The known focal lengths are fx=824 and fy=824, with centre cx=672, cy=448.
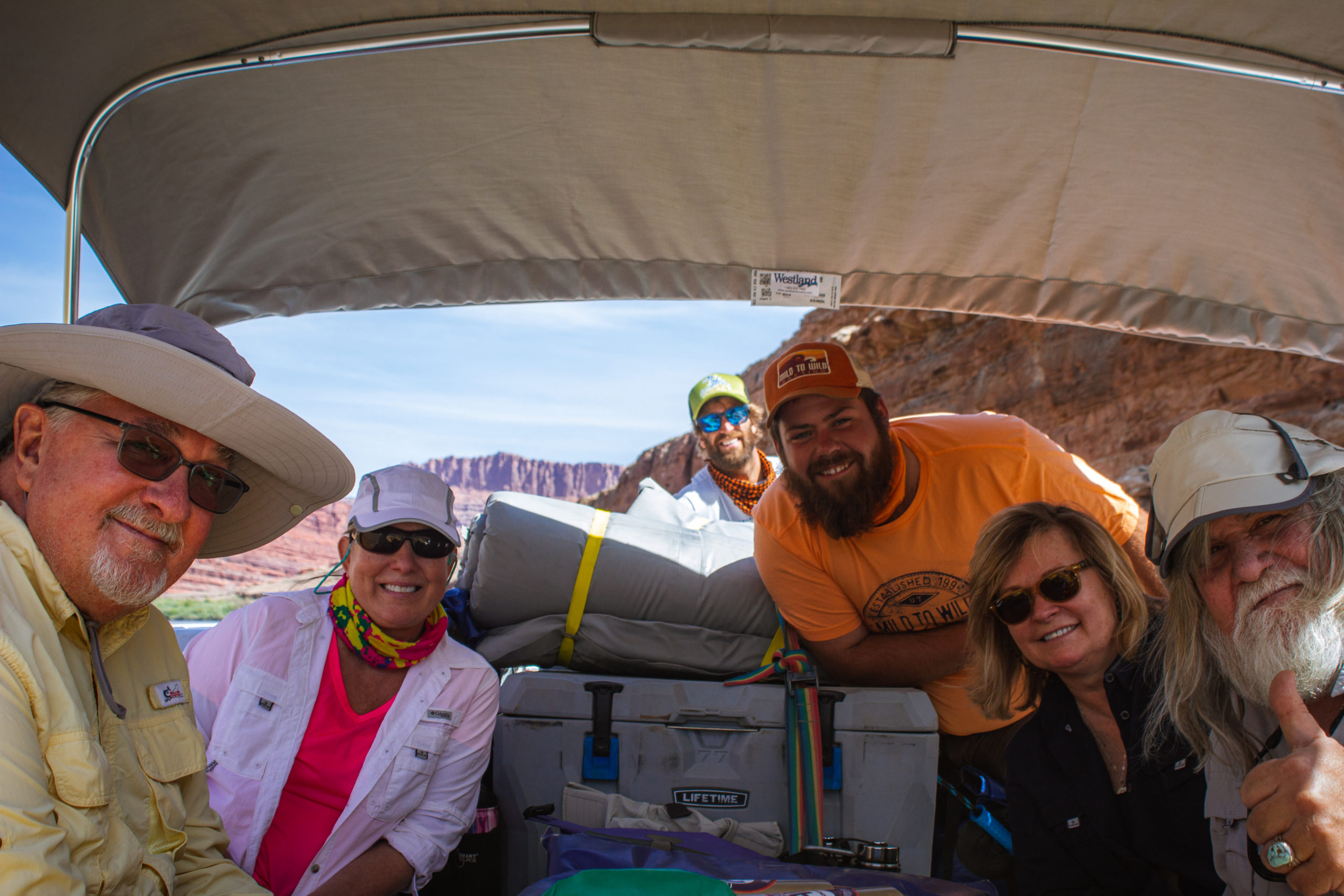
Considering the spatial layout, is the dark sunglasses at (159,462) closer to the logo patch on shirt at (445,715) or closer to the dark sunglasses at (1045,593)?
the logo patch on shirt at (445,715)

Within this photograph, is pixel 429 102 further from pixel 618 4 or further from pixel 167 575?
pixel 167 575

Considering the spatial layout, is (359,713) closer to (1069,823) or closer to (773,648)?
(773,648)

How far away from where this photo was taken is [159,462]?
1475 mm

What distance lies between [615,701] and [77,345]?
5.69 feet

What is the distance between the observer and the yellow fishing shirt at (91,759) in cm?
113

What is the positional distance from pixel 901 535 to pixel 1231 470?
1353mm

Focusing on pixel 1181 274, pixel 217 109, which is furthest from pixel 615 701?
pixel 1181 274

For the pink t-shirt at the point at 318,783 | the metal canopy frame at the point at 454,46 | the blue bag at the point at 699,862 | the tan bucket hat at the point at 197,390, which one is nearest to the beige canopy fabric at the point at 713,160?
the metal canopy frame at the point at 454,46

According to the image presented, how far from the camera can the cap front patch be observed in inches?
120

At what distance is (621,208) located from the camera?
9.98 feet

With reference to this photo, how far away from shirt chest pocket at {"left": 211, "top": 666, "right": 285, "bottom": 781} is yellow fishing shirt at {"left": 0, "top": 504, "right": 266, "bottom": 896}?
45 cm

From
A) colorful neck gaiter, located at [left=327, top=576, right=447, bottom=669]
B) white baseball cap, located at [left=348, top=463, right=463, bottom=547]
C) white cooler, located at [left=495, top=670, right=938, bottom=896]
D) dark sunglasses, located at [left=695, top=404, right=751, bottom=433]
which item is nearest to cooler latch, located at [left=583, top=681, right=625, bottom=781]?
white cooler, located at [left=495, top=670, right=938, bottom=896]

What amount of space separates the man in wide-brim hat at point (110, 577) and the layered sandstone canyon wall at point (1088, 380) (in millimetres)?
5908

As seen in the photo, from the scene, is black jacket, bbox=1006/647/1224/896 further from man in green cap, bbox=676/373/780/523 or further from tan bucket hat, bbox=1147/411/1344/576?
man in green cap, bbox=676/373/780/523
